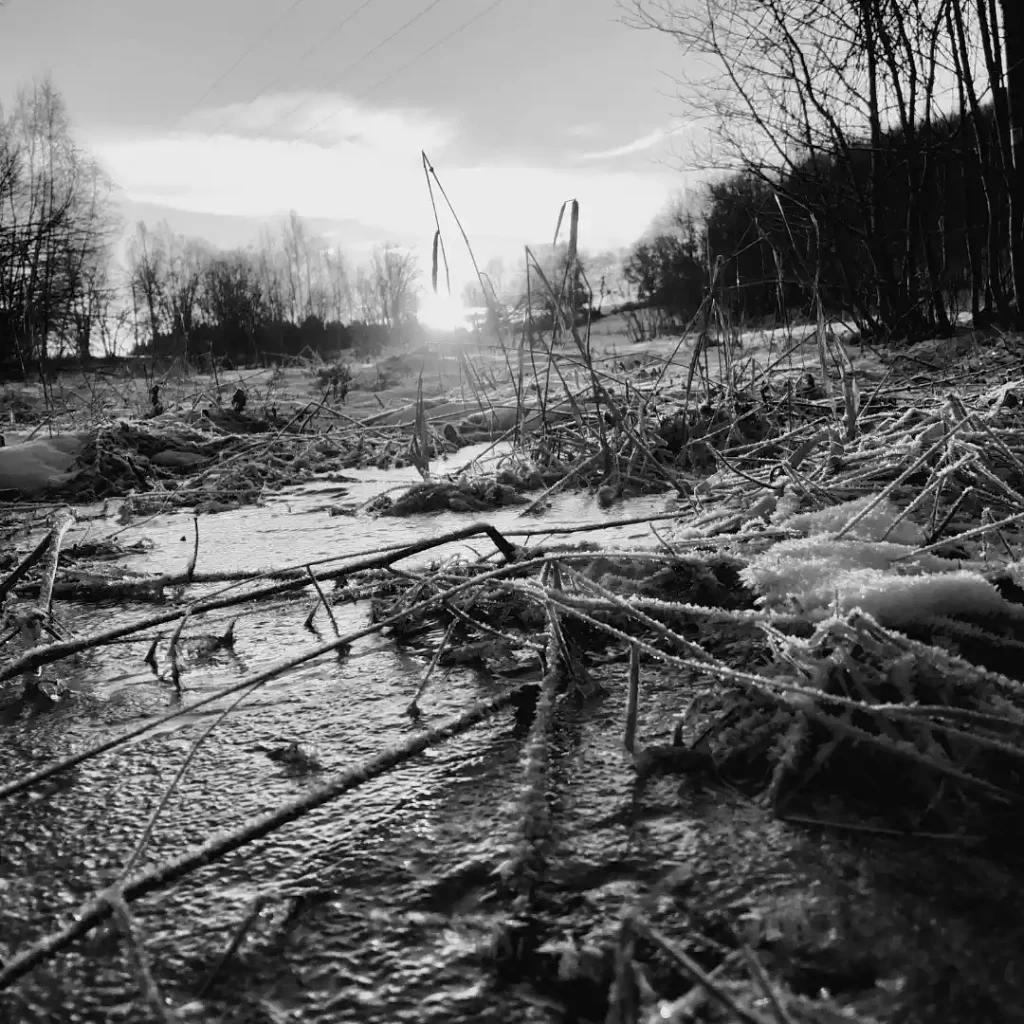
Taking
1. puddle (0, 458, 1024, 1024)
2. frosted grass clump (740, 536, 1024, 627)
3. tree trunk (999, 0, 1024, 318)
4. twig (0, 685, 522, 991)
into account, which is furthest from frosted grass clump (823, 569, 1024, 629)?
tree trunk (999, 0, 1024, 318)

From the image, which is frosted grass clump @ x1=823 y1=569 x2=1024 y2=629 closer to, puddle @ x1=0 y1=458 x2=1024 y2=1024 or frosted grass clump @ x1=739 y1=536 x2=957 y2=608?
frosted grass clump @ x1=739 y1=536 x2=957 y2=608

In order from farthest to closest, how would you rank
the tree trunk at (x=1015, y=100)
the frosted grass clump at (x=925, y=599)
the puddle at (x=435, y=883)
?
the tree trunk at (x=1015, y=100) < the frosted grass clump at (x=925, y=599) < the puddle at (x=435, y=883)

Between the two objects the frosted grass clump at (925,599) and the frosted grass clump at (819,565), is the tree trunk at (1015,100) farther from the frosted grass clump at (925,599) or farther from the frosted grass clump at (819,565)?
the frosted grass clump at (925,599)

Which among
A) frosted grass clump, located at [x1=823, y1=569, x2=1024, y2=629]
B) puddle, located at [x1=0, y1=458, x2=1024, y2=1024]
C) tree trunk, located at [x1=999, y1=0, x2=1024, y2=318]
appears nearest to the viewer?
puddle, located at [x1=0, y1=458, x2=1024, y2=1024]

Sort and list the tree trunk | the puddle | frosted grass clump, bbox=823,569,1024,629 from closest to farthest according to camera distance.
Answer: the puddle
frosted grass clump, bbox=823,569,1024,629
the tree trunk

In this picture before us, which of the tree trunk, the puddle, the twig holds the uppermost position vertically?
the tree trunk

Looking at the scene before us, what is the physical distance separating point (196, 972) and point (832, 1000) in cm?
41

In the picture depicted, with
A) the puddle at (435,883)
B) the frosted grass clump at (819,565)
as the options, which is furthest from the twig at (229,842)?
the frosted grass clump at (819,565)

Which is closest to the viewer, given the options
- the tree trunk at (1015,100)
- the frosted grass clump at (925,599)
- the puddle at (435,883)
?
the puddle at (435,883)

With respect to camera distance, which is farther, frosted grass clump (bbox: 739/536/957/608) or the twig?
frosted grass clump (bbox: 739/536/957/608)

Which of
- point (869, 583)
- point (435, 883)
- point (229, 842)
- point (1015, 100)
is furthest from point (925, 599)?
point (1015, 100)

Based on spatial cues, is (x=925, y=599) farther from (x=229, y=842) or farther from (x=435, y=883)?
(x=229, y=842)

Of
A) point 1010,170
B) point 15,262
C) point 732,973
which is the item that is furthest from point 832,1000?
point 15,262

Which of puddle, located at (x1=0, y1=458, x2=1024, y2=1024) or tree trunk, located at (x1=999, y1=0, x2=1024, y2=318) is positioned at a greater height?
tree trunk, located at (x1=999, y1=0, x2=1024, y2=318)
